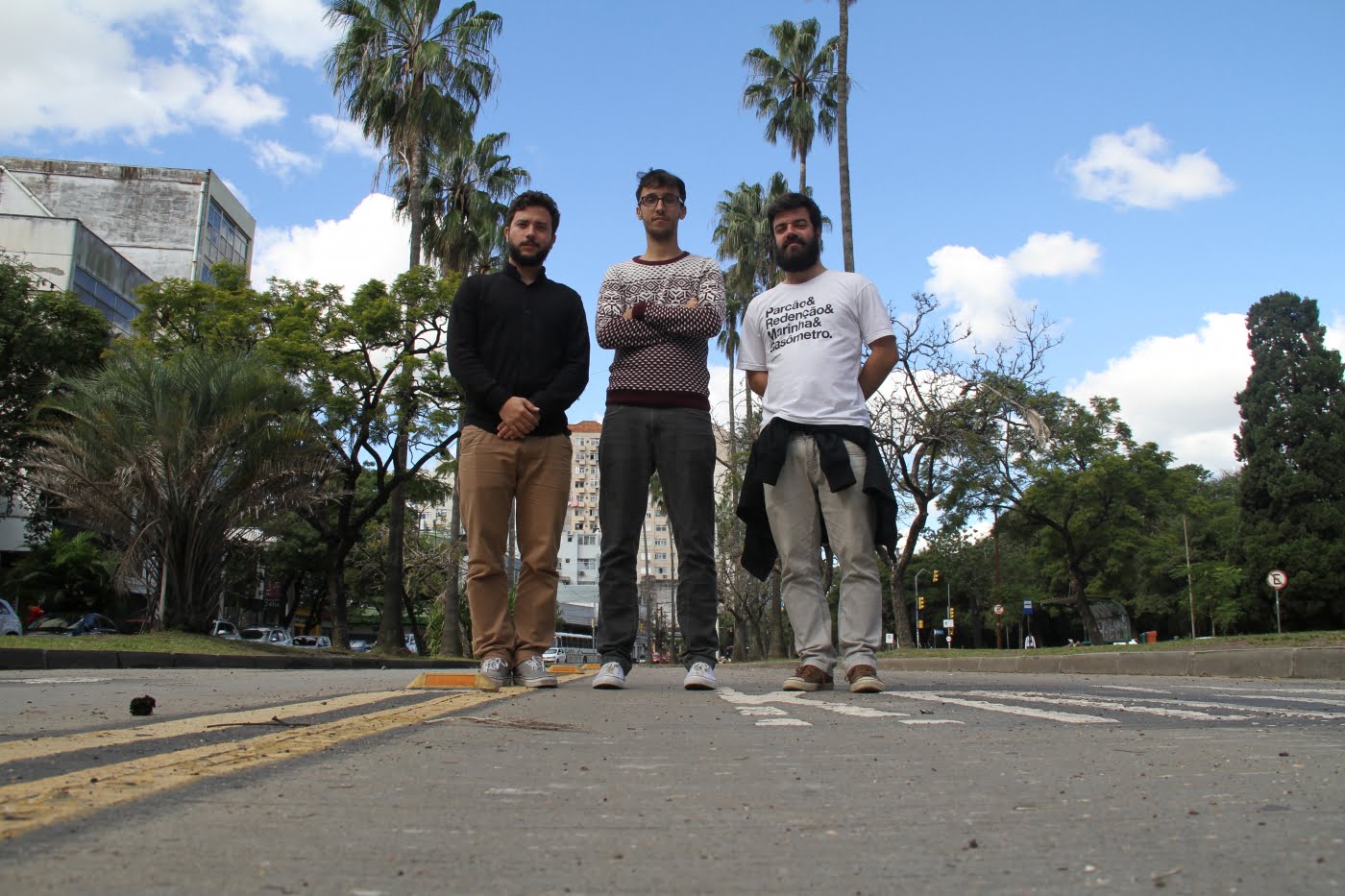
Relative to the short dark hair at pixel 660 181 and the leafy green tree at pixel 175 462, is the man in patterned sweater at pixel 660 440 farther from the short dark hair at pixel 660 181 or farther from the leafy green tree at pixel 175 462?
the leafy green tree at pixel 175 462

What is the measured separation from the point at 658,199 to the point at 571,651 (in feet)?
189

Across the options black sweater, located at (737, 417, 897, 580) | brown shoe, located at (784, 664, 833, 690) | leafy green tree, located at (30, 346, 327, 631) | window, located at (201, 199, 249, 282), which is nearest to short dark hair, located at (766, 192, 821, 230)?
black sweater, located at (737, 417, 897, 580)

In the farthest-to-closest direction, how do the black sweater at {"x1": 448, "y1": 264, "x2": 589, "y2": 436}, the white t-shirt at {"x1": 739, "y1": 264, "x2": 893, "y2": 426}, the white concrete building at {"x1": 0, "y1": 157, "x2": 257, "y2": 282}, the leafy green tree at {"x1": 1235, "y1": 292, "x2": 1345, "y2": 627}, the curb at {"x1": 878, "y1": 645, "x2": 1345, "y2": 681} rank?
the white concrete building at {"x1": 0, "y1": 157, "x2": 257, "y2": 282}, the leafy green tree at {"x1": 1235, "y1": 292, "x2": 1345, "y2": 627}, the curb at {"x1": 878, "y1": 645, "x2": 1345, "y2": 681}, the black sweater at {"x1": 448, "y1": 264, "x2": 589, "y2": 436}, the white t-shirt at {"x1": 739, "y1": 264, "x2": 893, "y2": 426}

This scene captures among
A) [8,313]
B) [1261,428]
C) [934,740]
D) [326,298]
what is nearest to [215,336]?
[326,298]

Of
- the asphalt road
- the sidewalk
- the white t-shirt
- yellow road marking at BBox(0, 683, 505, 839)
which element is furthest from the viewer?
the sidewalk

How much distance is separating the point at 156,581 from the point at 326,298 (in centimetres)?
943

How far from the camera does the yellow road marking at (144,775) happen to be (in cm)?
128

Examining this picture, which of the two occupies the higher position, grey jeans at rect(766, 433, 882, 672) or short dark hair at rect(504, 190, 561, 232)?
short dark hair at rect(504, 190, 561, 232)

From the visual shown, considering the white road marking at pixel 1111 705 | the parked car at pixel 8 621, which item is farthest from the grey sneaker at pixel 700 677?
the parked car at pixel 8 621

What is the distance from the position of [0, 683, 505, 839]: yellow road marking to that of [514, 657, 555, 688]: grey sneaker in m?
2.40

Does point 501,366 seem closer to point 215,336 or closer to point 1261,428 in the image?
point 215,336

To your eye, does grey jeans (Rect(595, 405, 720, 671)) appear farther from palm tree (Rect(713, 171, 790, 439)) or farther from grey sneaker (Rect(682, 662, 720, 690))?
palm tree (Rect(713, 171, 790, 439))

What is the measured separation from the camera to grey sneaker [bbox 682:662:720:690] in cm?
493

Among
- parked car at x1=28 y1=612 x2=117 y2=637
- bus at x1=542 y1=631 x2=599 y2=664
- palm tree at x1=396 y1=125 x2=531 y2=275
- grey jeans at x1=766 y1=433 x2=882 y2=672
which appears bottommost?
bus at x1=542 y1=631 x2=599 y2=664
